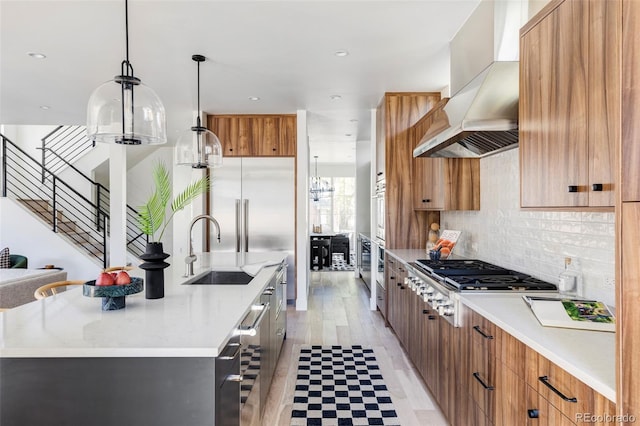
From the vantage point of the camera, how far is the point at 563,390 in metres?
1.20

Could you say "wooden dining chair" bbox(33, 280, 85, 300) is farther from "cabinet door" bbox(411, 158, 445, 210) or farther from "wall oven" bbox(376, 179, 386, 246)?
"wall oven" bbox(376, 179, 386, 246)

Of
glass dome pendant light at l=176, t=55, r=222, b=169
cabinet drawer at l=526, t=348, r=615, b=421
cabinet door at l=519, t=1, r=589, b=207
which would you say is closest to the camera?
cabinet drawer at l=526, t=348, r=615, b=421

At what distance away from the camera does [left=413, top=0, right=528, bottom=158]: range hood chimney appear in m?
2.07

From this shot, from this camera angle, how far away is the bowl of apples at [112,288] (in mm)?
1613

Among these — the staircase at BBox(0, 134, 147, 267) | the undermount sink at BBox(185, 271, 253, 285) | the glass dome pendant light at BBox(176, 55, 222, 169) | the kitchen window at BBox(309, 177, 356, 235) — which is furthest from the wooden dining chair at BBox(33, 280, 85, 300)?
the kitchen window at BBox(309, 177, 356, 235)

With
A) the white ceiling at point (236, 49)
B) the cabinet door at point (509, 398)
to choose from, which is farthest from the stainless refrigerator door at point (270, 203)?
the cabinet door at point (509, 398)

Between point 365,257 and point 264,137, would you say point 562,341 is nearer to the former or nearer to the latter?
point 264,137

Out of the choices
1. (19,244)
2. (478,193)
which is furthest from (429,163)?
(19,244)

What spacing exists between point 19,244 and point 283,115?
14.6 feet

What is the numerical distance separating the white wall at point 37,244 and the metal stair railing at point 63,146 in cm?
182

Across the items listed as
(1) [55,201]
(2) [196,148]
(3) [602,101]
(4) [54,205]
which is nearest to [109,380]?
(3) [602,101]

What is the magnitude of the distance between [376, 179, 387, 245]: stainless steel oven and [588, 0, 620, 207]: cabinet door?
3.14 m

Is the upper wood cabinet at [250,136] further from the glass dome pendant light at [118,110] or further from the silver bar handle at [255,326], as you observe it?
the glass dome pendant light at [118,110]

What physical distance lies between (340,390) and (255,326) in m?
1.21
